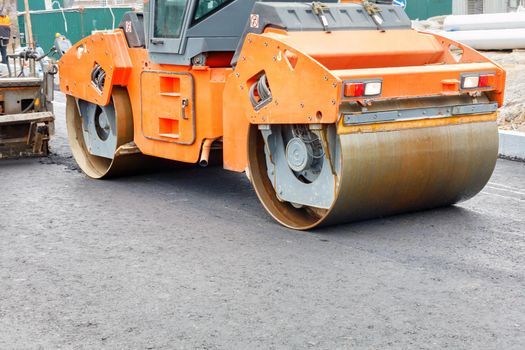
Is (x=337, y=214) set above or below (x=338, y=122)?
below

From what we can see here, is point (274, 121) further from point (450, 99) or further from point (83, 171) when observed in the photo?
point (83, 171)

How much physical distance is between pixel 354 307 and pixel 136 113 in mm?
3858

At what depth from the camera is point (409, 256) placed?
571 cm

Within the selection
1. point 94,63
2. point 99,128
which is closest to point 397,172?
point 94,63

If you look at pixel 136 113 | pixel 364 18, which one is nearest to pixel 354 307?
pixel 364 18

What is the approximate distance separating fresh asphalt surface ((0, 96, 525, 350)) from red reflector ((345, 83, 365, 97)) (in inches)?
39.6

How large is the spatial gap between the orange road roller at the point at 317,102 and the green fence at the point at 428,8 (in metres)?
19.9

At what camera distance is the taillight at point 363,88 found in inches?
227

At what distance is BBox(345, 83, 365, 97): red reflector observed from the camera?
5.77m

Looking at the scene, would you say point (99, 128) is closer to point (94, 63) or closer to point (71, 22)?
point (94, 63)

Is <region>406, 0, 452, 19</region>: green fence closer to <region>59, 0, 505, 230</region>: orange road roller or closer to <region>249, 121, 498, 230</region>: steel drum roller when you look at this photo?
<region>59, 0, 505, 230</region>: orange road roller

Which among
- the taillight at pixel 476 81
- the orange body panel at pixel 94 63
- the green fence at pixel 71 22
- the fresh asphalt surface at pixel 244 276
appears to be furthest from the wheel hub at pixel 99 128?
the green fence at pixel 71 22

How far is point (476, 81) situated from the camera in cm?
643

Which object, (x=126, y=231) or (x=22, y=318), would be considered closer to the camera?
(x=22, y=318)
